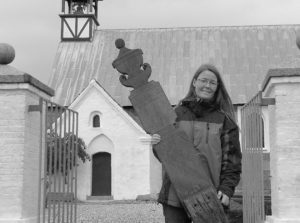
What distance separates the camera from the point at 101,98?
64.8ft

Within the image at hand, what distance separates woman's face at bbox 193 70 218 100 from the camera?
337 centimetres

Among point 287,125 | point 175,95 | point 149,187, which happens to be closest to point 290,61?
point 287,125

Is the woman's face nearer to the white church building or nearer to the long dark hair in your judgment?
→ the long dark hair

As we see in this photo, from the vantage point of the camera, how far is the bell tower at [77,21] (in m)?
25.8

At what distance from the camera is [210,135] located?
3271 millimetres

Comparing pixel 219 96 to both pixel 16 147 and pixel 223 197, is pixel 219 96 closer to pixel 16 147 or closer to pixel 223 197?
pixel 223 197

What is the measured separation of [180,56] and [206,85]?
21496mm

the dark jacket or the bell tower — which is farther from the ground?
the bell tower

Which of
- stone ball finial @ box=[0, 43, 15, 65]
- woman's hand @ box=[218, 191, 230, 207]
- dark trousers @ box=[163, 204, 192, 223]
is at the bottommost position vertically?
dark trousers @ box=[163, 204, 192, 223]

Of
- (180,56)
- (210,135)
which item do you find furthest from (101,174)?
(210,135)

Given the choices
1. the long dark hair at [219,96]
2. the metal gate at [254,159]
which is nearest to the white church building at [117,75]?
the metal gate at [254,159]

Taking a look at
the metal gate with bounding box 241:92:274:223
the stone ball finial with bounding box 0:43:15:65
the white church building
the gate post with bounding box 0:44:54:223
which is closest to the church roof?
the white church building

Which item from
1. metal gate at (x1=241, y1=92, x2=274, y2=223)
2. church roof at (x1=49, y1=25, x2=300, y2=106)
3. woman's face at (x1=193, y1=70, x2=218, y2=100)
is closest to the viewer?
woman's face at (x1=193, y1=70, x2=218, y2=100)

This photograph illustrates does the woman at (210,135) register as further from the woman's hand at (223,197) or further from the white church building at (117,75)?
the white church building at (117,75)
